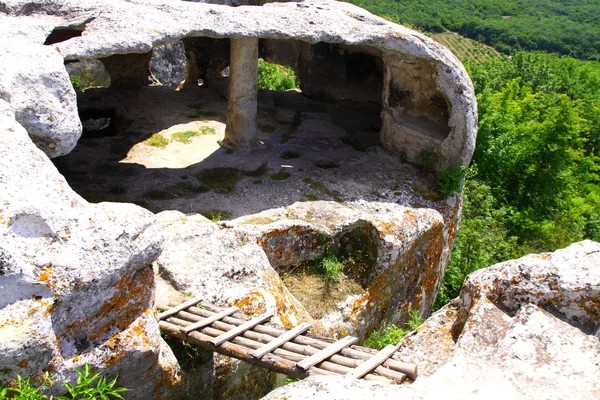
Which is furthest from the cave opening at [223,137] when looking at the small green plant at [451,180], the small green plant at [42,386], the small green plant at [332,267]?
the small green plant at [42,386]

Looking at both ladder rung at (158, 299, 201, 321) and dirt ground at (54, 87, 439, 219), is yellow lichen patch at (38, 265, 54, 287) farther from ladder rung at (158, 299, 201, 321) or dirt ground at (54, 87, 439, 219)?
dirt ground at (54, 87, 439, 219)

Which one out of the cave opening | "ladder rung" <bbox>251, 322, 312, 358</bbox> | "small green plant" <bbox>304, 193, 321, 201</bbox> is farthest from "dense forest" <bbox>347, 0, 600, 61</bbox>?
"ladder rung" <bbox>251, 322, 312, 358</bbox>

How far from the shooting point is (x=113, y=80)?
13.3 meters

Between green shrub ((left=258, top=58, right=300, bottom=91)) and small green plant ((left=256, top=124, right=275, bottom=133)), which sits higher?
small green plant ((left=256, top=124, right=275, bottom=133))

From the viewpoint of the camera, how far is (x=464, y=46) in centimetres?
5888

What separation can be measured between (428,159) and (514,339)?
6323mm

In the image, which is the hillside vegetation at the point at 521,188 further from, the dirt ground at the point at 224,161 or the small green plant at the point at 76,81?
the small green plant at the point at 76,81

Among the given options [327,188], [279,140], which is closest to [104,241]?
[327,188]

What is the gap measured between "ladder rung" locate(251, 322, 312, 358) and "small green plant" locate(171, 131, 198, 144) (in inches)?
250

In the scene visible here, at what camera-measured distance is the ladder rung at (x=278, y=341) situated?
4.67 m

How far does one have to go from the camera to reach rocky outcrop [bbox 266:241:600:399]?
3.47m

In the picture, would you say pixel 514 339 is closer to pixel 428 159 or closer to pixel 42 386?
pixel 42 386

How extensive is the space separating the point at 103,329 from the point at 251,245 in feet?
9.36

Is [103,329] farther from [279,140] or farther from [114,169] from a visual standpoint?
[279,140]
